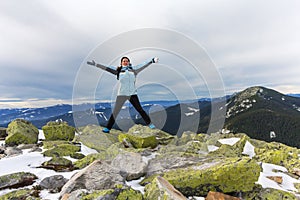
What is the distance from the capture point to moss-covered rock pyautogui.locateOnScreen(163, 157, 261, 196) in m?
9.35

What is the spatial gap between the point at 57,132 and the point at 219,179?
17.7 meters

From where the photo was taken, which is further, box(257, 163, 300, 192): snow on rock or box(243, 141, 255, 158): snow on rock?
box(243, 141, 255, 158): snow on rock

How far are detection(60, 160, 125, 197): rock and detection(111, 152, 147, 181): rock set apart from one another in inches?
48.8

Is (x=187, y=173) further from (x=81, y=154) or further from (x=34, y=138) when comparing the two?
(x=34, y=138)

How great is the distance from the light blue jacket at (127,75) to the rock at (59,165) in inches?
216

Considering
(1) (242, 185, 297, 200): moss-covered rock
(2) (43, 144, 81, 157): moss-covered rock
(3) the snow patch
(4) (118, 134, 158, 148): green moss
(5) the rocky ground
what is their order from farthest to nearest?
1. (3) the snow patch
2. (4) (118, 134, 158, 148): green moss
3. (2) (43, 144, 81, 157): moss-covered rock
4. (1) (242, 185, 297, 200): moss-covered rock
5. (5) the rocky ground

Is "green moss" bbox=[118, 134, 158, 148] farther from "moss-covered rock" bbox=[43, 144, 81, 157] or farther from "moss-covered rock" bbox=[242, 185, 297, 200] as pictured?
"moss-covered rock" bbox=[242, 185, 297, 200]

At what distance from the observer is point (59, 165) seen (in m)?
13.4

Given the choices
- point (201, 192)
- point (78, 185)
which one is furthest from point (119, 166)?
point (201, 192)

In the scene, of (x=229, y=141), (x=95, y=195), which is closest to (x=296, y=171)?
(x=229, y=141)

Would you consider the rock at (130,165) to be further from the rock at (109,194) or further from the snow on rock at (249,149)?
the snow on rock at (249,149)

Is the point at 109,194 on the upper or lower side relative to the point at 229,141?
upper

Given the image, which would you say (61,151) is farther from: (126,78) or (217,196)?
(217,196)

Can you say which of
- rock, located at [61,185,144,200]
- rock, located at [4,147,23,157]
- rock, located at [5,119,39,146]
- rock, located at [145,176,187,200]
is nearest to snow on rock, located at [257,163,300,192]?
rock, located at [145,176,187,200]
